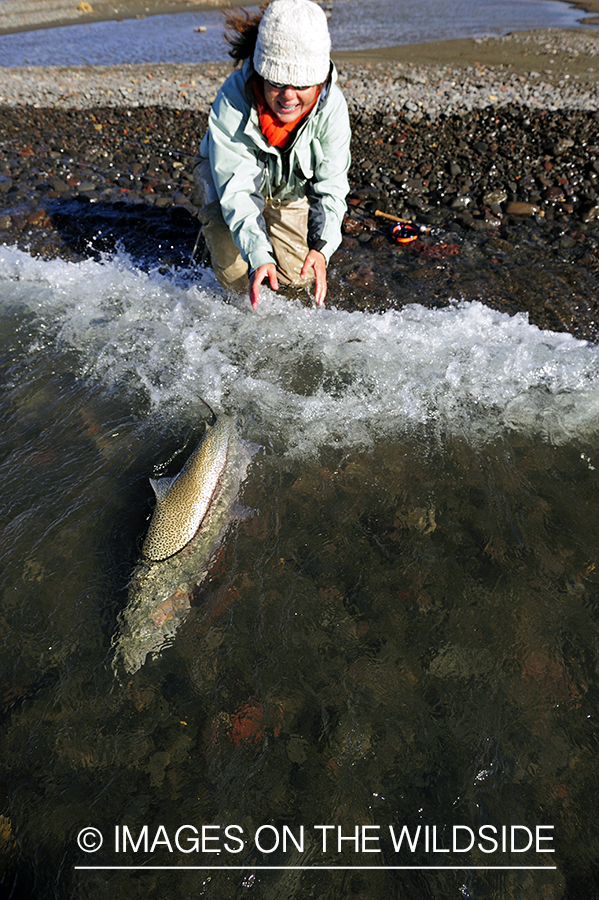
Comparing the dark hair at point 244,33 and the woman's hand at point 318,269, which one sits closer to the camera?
the dark hair at point 244,33

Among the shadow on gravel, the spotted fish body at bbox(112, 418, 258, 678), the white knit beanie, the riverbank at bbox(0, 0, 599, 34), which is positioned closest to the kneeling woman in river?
the white knit beanie

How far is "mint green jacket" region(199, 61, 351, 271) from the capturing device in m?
4.12

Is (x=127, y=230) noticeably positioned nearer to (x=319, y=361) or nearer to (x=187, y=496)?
(x=319, y=361)

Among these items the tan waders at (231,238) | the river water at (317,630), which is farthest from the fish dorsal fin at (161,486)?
the tan waders at (231,238)

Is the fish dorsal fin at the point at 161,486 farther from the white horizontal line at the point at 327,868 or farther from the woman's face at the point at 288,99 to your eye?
the woman's face at the point at 288,99

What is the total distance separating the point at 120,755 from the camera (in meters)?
2.57

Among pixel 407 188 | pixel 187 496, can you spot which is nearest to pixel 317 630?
pixel 187 496

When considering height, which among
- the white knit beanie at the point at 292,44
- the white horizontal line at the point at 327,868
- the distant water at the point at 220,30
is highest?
the distant water at the point at 220,30

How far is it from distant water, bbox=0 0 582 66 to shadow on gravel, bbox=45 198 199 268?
38.8 feet

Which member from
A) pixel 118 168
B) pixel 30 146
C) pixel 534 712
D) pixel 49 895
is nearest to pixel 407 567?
pixel 534 712

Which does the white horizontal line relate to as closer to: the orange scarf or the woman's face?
the woman's face

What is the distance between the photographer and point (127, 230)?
7000 millimetres

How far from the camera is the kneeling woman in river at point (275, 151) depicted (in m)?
3.47

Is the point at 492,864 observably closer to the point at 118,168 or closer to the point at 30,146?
the point at 118,168
